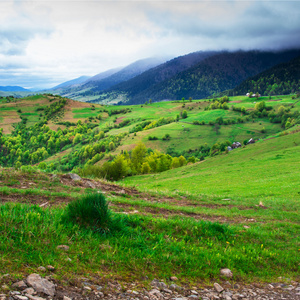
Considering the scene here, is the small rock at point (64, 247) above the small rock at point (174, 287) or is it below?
above

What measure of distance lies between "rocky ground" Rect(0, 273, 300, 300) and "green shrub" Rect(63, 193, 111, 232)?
2030mm

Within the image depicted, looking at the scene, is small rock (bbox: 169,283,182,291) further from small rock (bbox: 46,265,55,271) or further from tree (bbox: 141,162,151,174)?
tree (bbox: 141,162,151,174)

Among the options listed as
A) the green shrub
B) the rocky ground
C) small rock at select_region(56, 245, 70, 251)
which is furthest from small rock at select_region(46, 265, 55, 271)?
the green shrub

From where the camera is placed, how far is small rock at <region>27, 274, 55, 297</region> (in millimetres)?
3334

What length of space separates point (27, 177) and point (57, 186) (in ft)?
6.60

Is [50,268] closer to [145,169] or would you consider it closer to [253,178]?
[253,178]

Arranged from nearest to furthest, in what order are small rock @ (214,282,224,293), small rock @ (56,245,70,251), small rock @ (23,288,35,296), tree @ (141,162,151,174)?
1. small rock @ (23,288,35,296)
2. small rock @ (214,282,224,293)
3. small rock @ (56,245,70,251)
4. tree @ (141,162,151,174)

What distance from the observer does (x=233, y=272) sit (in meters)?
5.01

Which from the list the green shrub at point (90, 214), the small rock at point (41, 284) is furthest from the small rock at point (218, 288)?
the small rock at point (41, 284)

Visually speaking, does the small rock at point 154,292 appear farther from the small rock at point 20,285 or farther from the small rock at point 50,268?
the small rock at point 20,285

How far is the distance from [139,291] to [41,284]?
162cm

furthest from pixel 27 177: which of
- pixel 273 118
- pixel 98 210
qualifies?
pixel 273 118

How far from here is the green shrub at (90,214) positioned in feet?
19.1

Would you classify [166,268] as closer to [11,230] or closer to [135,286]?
[135,286]
